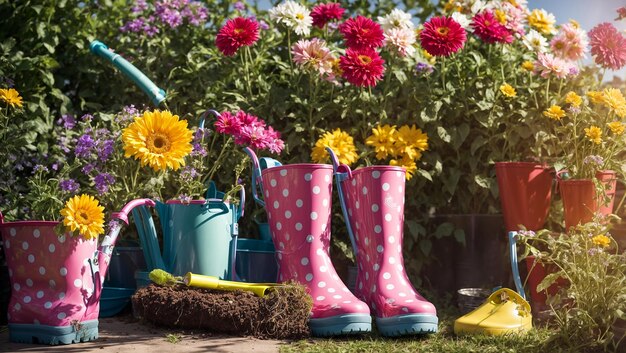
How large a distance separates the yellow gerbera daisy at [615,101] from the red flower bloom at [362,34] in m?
0.92

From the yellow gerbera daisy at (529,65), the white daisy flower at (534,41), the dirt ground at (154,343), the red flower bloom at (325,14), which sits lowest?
the dirt ground at (154,343)

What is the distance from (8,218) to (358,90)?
154cm

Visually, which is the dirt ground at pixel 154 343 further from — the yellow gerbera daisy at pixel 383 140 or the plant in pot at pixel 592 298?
the yellow gerbera daisy at pixel 383 140

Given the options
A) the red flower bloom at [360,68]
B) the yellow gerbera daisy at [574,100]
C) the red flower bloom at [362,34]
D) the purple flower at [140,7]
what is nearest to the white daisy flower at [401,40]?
the red flower bloom at [362,34]

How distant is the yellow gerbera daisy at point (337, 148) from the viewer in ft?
10.2

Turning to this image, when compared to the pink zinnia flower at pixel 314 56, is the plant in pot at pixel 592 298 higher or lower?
lower

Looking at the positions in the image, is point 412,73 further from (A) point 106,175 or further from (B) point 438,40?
(A) point 106,175

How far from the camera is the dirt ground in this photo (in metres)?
2.32

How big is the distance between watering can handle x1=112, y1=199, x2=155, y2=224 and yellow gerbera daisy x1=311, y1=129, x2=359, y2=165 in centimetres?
73

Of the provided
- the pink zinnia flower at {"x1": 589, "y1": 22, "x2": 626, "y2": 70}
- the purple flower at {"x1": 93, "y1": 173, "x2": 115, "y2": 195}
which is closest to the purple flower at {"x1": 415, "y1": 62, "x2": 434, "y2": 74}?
the pink zinnia flower at {"x1": 589, "y1": 22, "x2": 626, "y2": 70}

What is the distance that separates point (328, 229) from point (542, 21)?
5.21 ft

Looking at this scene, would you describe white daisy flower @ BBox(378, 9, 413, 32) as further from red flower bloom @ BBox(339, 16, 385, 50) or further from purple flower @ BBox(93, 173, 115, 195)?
purple flower @ BBox(93, 173, 115, 195)

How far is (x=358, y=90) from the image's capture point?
3453 mm

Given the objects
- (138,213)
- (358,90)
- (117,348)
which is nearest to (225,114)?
(138,213)
